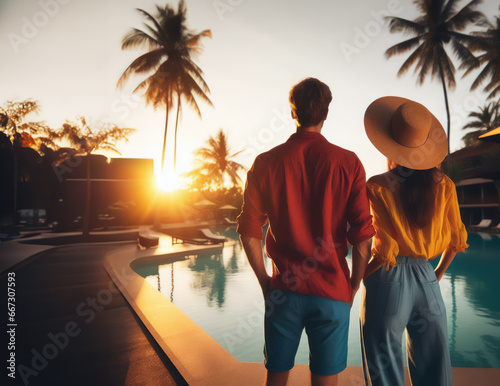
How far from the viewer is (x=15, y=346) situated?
11.6 feet

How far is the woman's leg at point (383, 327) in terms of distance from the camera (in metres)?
1.55

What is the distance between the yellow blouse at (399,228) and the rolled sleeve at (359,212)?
201 millimetres

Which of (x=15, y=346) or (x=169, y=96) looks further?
(x=169, y=96)

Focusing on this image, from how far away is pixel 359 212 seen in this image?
4.68ft

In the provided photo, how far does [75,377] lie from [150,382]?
28.6 inches

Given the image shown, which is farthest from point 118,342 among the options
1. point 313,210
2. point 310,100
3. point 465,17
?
point 465,17

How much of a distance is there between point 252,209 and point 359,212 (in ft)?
1.59

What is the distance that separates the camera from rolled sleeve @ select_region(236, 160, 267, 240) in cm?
151

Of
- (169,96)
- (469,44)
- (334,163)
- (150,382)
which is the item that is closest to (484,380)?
(334,163)

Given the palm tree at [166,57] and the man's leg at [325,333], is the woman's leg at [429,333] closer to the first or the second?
the man's leg at [325,333]

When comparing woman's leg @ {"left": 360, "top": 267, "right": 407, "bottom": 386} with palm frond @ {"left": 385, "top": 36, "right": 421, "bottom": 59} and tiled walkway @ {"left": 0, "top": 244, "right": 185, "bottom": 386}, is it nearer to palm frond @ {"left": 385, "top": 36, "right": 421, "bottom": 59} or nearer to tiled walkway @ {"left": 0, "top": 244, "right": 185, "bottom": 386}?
tiled walkway @ {"left": 0, "top": 244, "right": 185, "bottom": 386}

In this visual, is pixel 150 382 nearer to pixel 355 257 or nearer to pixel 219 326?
pixel 355 257

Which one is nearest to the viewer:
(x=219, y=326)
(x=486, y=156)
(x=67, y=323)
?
(x=67, y=323)

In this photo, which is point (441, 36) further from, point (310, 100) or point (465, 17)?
point (310, 100)
